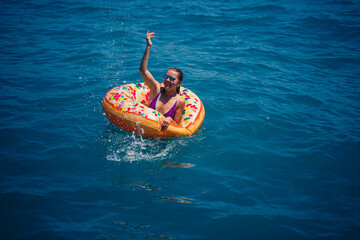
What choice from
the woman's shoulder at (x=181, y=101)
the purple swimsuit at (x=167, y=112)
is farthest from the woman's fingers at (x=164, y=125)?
the woman's shoulder at (x=181, y=101)

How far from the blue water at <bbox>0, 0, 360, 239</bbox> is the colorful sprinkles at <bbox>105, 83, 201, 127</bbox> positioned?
0.50 meters

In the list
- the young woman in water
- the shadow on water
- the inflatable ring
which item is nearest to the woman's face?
the young woman in water

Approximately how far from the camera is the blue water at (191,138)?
4023 mm

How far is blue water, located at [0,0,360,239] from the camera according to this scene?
402 centimetres

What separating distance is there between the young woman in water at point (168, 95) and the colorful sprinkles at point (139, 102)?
0.18 m

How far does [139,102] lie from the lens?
5.97 metres

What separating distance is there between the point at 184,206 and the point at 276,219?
1.27 m

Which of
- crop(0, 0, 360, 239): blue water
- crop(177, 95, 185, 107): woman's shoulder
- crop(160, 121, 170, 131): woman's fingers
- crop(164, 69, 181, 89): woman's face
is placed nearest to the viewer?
crop(0, 0, 360, 239): blue water

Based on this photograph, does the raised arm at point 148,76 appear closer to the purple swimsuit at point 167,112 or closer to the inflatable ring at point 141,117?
the purple swimsuit at point 167,112

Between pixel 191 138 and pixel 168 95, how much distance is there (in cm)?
96

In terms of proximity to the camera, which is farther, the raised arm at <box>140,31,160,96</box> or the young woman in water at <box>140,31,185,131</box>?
the young woman in water at <box>140,31,185,131</box>

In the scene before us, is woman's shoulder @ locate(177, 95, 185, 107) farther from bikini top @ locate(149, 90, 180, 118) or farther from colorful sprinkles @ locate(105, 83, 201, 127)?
colorful sprinkles @ locate(105, 83, 201, 127)

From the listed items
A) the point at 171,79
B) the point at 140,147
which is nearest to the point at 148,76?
the point at 171,79

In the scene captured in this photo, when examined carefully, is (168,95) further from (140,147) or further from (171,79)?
(140,147)
